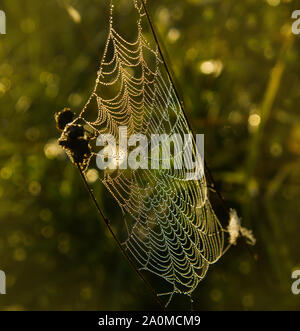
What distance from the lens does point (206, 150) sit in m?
1.44

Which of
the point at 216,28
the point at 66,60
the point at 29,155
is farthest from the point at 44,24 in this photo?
the point at 216,28

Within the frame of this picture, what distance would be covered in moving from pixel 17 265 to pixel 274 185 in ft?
3.19

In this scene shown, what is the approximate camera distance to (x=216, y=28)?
5.09ft

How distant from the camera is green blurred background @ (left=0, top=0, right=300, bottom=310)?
1.42 meters

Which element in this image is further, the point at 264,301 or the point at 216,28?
the point at 216,28

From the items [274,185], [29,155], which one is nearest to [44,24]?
[29,155]

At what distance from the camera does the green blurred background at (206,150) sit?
1420 mm

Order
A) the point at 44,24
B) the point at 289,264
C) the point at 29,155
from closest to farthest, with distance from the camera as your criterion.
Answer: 1. the point at 289,264
2. the point at 29,155
3. the point at 44,24

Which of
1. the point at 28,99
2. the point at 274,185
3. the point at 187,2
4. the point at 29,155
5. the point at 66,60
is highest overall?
the point at 187,2

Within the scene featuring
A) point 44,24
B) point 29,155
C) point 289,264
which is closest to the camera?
point 289,264

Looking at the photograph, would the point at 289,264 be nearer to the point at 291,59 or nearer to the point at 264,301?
the point at 264,301

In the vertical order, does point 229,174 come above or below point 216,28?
below
